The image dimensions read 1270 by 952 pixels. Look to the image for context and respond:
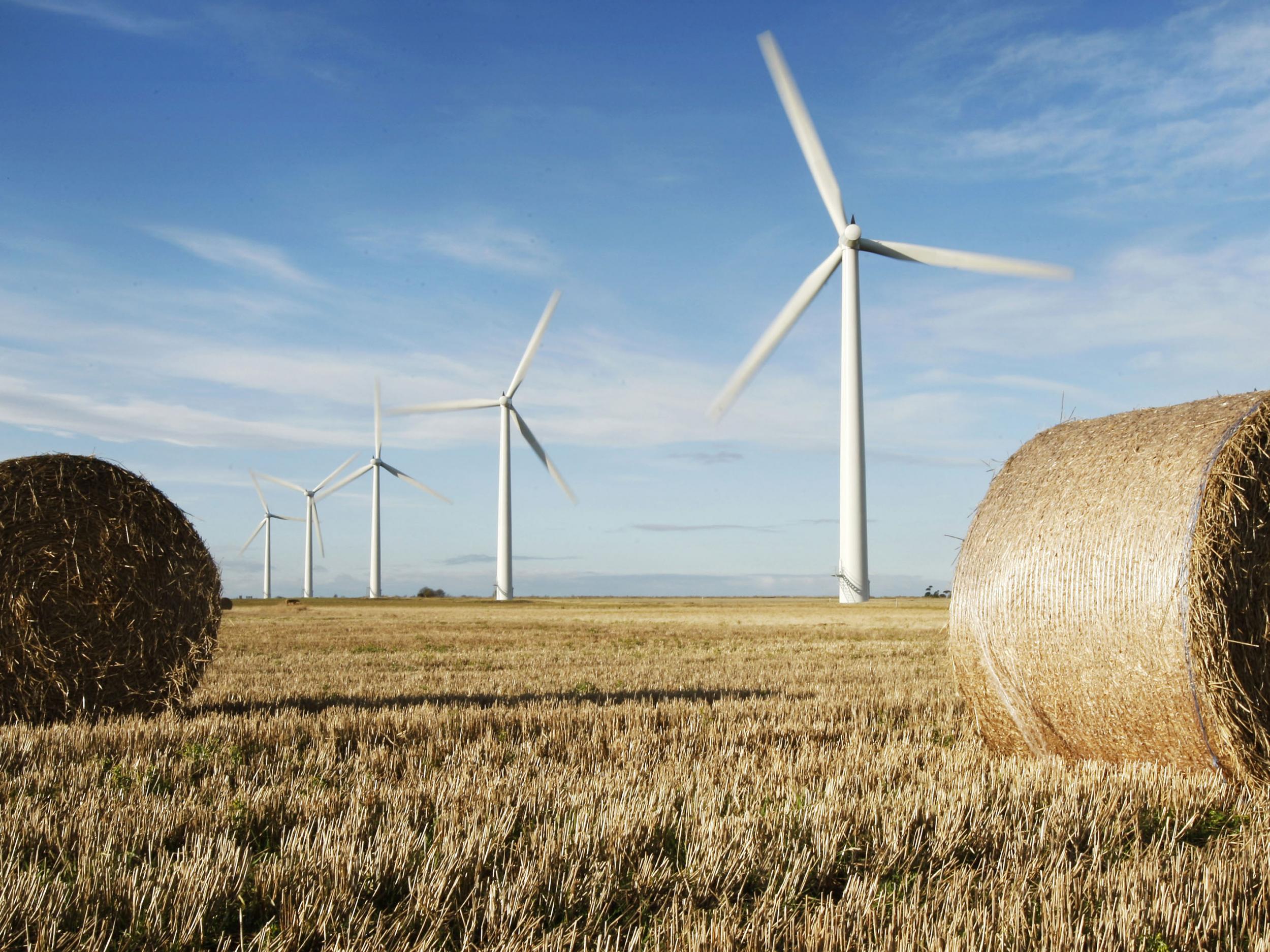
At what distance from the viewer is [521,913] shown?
4.10 metres

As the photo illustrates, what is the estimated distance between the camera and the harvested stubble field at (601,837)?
3.98 m

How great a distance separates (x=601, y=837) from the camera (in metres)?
4.88

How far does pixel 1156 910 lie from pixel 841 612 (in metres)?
38.7

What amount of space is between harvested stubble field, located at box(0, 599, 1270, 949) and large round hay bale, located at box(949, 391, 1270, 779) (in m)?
0.43

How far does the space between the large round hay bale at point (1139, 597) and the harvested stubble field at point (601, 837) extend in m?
0.43

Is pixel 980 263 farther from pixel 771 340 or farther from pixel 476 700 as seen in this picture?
pixel 476 700

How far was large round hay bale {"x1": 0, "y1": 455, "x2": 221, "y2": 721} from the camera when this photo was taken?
9.79 metres

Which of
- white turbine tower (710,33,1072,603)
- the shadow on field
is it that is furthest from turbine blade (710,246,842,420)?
the shadow on field

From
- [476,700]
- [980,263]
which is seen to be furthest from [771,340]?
[476,700]

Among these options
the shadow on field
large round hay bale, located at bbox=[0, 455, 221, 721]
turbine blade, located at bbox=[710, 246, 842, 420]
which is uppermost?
turbine blade, located at bbox=[710, 246, 842, 420]

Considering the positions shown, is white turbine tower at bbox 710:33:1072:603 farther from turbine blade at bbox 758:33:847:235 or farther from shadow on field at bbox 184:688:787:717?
shadow on field at bbox 184:688:787:717

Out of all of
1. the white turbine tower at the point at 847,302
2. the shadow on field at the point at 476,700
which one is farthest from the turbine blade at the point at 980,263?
the shadow on field at the point at 476,700

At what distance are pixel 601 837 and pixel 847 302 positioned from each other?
34.9 metres

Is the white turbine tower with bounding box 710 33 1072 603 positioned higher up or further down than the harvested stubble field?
higher up
